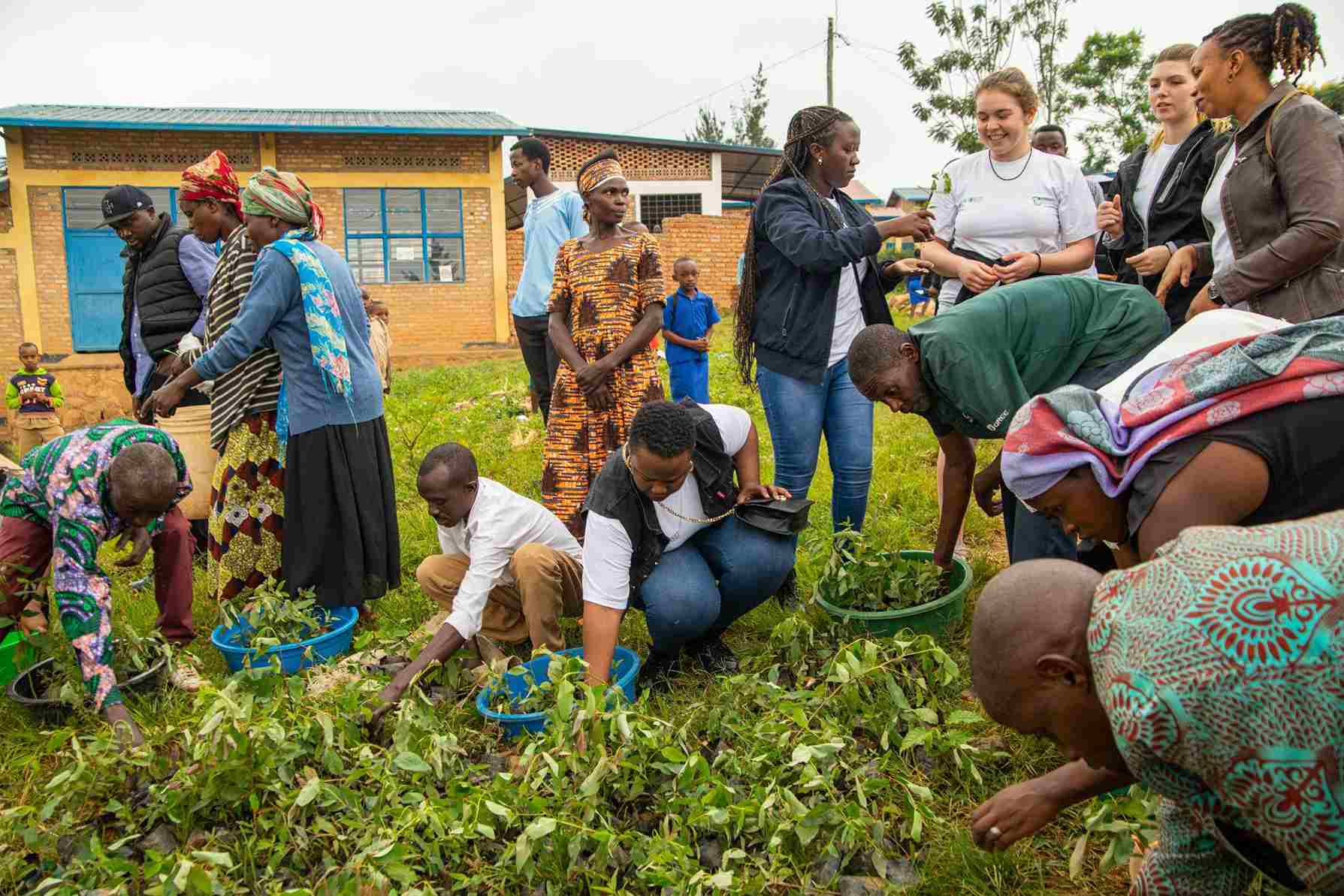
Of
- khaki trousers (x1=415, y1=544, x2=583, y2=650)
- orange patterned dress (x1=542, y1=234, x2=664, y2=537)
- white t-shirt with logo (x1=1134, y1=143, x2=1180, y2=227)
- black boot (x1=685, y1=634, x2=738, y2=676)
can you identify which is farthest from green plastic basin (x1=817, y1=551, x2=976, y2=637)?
white t-shirt with logo (x1=1134, y1=143, x2=1180, y2=227)

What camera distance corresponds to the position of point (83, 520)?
325 cm

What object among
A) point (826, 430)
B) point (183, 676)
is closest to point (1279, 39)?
point (826, 430)

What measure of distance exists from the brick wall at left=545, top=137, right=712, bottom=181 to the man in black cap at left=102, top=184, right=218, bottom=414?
14.6 m

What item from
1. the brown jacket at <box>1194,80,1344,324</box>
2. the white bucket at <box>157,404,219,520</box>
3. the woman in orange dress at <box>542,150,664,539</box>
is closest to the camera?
the brown jacket at <box>1194,80,1344,324</box>

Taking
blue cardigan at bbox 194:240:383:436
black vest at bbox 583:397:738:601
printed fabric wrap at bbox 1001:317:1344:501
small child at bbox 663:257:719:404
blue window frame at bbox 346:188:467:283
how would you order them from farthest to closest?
1. blue window frame at bbox 346:188:467:283
2. small child at bbox 663:257:719:404
3. blue cardigan at bbox 194:240:383:436
4. black vest at bbox 583:397:738:601
5. printed fabric wrap at bbox 1001:317:1344:501

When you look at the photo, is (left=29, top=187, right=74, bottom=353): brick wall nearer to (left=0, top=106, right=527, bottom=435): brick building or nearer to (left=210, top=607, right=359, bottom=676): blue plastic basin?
(left=0, top=106, right=527, bottom=435): brick building

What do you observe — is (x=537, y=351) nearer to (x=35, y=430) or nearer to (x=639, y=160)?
(x=35, y=430)

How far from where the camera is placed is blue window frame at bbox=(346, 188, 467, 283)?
17.0m

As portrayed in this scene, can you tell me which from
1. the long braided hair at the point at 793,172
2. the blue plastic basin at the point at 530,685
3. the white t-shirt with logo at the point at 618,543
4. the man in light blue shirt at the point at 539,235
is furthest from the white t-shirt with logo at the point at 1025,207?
the man in light blue shirt at the point at 539,235

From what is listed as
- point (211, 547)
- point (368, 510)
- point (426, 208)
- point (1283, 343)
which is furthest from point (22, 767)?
point (426, 208)

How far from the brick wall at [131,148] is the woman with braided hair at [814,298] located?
14.5 m

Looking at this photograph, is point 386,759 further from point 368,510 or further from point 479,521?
point 368,510

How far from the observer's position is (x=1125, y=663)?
4.24 feet

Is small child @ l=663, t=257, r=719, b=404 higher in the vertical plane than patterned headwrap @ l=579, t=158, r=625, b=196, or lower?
lower
